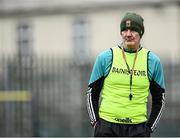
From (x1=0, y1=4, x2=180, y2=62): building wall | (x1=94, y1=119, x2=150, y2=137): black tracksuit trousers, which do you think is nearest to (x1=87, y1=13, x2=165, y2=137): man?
(x1=94, y1=119, x2=150, y2=137): black tracksuit trousers

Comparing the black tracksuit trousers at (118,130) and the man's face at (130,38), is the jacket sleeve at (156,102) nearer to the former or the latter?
the black tracksuit trousers at (118,130)

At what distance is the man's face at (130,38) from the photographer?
634 centimetres

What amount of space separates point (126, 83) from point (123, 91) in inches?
3.0

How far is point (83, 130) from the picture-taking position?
1394 cm

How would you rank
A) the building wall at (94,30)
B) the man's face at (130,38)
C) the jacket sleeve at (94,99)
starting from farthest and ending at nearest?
the building wall at (94,30)
the jacket sleeve at (94,99)
the man's face at (130,38)

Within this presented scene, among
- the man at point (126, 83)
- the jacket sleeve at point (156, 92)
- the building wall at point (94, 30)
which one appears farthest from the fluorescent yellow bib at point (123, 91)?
the building wall at point (94, 30)

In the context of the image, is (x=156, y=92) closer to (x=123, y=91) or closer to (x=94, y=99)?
(x=123, y=91)

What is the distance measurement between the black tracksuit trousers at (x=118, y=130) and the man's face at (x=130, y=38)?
0.68 meters

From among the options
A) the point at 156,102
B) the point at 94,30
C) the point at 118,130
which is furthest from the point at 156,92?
the point at 94,30

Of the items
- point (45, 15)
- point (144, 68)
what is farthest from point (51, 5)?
point (144, 68)

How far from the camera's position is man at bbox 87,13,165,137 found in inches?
251

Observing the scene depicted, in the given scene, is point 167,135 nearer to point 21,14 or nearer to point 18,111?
point 18,111

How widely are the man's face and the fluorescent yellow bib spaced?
98 mm

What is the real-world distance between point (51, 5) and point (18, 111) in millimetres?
23469
